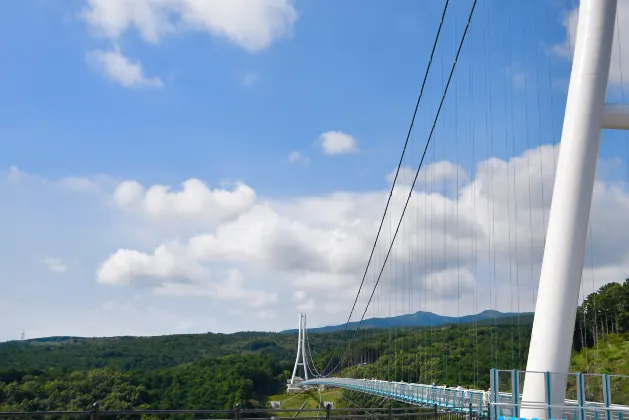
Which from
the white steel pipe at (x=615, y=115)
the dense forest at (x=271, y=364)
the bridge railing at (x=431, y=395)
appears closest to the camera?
the white steel pipe at (x=615, y=115)

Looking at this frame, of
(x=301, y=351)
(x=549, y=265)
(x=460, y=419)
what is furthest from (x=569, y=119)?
(x=301, y=351)

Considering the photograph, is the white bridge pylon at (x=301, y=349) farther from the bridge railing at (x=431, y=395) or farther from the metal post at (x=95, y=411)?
the metal post at (x=95, y=411)

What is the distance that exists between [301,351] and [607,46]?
346ft

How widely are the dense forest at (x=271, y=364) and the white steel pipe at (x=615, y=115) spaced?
15783 mm

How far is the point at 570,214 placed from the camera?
1359cm

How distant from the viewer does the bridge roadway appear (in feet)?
42.4

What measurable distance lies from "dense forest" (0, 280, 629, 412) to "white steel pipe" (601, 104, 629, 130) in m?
15.8

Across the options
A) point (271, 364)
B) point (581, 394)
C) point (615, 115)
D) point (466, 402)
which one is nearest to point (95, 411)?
point (581, 394)

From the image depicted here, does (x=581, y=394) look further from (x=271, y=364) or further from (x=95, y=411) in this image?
(x=271, y=364)

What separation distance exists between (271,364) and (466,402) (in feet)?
296

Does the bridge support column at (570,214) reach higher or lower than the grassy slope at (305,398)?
higher

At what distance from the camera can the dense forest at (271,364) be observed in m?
40.5

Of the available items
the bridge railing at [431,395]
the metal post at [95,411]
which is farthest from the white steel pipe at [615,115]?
the metal post at [95,411]

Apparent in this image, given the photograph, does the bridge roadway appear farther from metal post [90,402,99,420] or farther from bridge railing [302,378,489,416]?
metal post [90,402,99,420]
